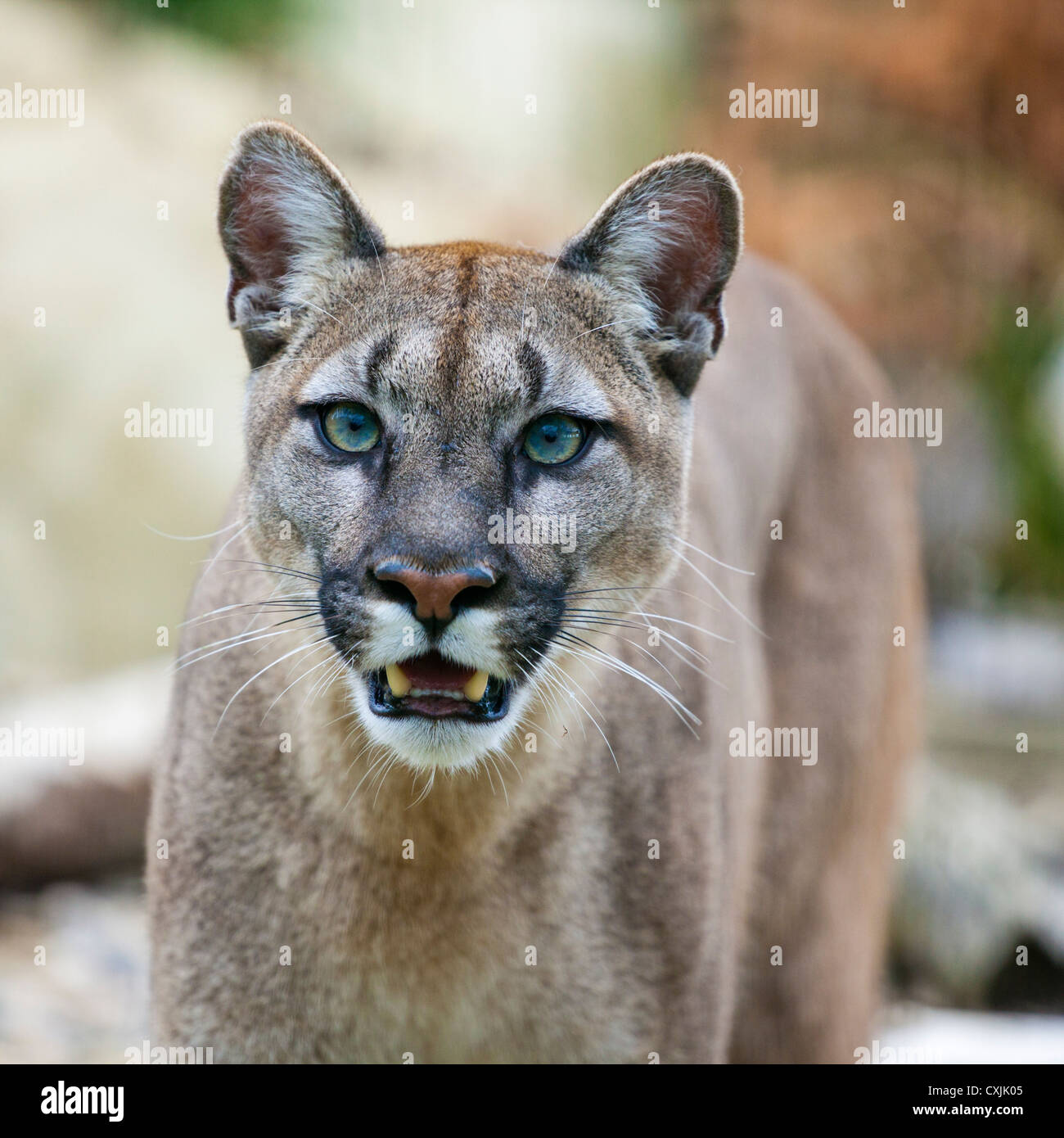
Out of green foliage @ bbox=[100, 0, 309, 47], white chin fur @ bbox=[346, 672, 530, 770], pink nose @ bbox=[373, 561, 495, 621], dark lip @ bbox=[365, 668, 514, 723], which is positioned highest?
green foliage @ bbox=[100, 0, 309, 47]

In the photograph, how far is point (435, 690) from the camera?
2947 millimetres

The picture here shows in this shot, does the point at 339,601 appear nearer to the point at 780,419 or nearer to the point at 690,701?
the point at 690,701

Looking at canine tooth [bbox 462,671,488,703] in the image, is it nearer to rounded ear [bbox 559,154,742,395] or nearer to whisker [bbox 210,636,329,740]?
whisker [bbox 210,636,329,740]

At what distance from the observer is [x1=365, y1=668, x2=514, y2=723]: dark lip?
294 cm

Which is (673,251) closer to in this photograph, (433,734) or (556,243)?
(433,734)

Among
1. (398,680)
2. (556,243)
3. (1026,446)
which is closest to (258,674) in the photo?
(398,680)

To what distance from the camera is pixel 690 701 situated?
386 cm

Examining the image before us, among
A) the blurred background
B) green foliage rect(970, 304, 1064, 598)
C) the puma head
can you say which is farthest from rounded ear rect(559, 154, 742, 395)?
green foliage rect(970, 304, 1064, 598)

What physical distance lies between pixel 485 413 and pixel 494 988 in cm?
132

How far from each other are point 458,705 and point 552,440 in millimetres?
607

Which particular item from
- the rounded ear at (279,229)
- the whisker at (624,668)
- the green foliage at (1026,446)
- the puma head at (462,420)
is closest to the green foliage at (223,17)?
the green foliage at (1026,446)

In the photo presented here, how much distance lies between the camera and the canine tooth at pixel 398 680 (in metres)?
2.93

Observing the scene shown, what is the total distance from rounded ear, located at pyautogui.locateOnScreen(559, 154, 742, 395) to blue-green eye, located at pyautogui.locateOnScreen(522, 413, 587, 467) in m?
0.46

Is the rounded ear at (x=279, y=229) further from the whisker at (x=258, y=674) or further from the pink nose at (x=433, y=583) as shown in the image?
the pink nose at (x=433, y=583)
